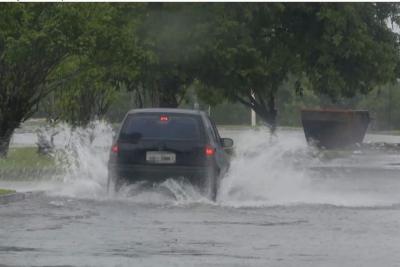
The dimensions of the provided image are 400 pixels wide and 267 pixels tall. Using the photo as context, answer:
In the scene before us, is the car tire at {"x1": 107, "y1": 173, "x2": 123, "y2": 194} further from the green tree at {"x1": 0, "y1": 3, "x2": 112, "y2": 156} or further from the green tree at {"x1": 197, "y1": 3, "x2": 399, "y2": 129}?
the green tree at {"x1": 197, "y1": 3, "x2": 399, "y2": 129}

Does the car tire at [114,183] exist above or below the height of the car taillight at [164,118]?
below

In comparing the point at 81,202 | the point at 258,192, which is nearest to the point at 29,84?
the point at 258,192

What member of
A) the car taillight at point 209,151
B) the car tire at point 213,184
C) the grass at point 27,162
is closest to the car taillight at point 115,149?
the car taillight at point 209,151

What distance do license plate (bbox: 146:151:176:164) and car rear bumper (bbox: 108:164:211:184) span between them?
0.31 ft

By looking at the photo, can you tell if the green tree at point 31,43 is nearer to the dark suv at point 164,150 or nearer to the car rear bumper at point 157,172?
the dark suv at point 164,150

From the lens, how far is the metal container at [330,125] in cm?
5297

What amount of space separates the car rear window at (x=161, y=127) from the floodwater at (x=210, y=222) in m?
0.86

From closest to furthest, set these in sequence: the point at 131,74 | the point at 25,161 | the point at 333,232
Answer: the point at 333,232
the point at 25,161
the point at 131,74

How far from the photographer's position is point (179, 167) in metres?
19.9

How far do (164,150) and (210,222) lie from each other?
12.8 ft

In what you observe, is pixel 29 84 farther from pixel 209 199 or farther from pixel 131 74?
pixel 209 199

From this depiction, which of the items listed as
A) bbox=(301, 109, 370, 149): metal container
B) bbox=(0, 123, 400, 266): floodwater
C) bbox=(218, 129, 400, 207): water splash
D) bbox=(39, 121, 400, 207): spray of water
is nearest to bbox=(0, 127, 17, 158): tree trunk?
bbox=(39, 121, 400, 207): spray of water

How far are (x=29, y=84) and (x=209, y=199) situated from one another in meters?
17.3

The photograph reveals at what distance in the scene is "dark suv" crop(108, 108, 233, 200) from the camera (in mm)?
19844
